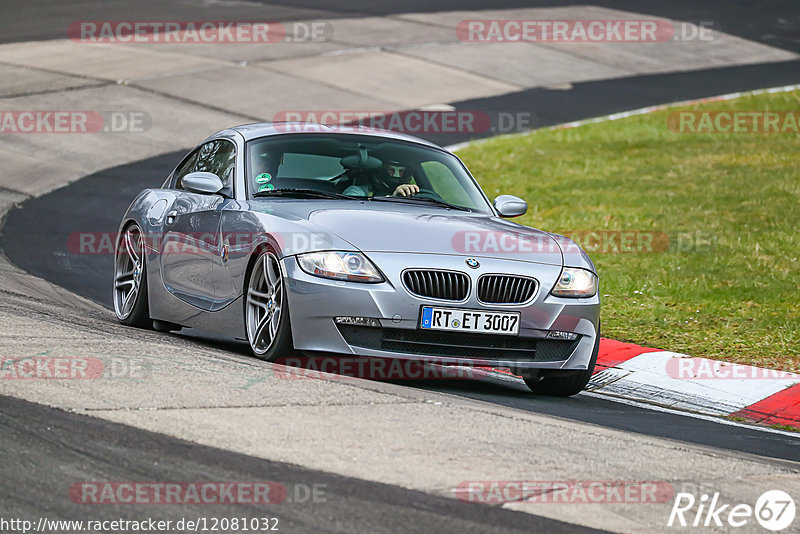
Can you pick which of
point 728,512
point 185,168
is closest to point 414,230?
point 185,168

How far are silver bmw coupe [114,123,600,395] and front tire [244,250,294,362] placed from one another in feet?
0.04

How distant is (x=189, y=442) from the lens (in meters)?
5.15

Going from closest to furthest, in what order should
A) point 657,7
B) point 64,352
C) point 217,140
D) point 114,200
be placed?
1. point 64,352
2. point 217,140
3. point 114,200
4. point 657,7

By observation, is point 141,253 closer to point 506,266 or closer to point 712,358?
point 506,266

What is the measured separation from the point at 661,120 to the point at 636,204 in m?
6.55

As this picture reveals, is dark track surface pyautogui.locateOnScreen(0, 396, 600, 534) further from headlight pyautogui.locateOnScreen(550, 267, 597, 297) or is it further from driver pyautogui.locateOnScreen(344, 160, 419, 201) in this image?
driver pyautogui.locateOnScreen(344, 160, 419, 201)

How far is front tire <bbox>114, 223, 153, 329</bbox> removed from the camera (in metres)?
9.30

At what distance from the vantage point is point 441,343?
23.7 feet

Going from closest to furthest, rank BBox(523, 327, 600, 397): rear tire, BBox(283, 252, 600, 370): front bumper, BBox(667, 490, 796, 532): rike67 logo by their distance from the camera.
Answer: BBox(667, 490, 796, 532): rike67 logo
BBox(283, 252, 600, 370): front bumper
BBox(523, 327, 600, 397): rear tire

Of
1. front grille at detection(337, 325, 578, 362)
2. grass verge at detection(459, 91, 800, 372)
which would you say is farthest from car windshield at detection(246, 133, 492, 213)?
grass verge at detection(459, 91, 800, 372)

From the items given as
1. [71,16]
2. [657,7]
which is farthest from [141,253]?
[657,7]

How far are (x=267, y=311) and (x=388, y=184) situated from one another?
4.86ft

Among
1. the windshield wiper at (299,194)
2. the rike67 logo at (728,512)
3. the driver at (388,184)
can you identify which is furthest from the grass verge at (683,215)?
the rike67 logo at (728,512)

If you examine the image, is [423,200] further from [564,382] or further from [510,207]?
[564,382]
